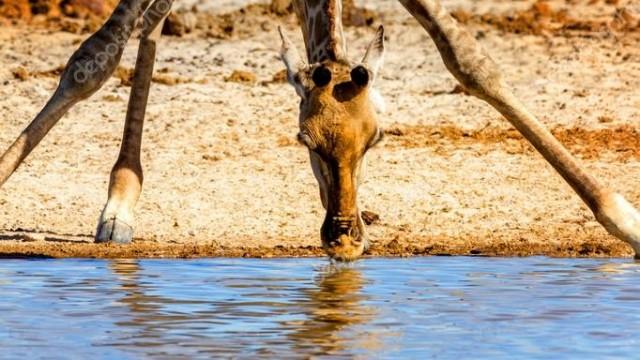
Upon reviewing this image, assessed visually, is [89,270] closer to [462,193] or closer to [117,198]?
[117,198]

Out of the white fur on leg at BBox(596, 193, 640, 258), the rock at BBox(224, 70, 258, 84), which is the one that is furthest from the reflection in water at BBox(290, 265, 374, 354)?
the rock at BBox(224, 70, 258, 84)

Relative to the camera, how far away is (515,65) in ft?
54.3

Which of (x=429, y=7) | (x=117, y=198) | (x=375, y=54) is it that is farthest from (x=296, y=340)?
(x=117, y=198)

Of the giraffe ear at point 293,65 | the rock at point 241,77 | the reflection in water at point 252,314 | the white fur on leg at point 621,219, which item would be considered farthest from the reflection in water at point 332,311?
the rock at point 241,77

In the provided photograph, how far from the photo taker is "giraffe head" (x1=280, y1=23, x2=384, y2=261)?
839 cm

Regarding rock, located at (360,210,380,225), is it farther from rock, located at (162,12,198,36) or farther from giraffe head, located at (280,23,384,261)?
rock, located at (162,12,198,36)

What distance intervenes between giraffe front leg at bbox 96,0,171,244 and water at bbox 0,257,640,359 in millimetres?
921

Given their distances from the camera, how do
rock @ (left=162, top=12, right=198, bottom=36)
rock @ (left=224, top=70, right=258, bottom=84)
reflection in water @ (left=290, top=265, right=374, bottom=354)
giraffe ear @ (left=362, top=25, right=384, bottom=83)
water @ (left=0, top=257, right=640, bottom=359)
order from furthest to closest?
rock @ (left=162, top=12, right=198, bottom=36)
rock @ (left=224, top=70, right=258, bottom=84)
giraffe ear @ (left=362, top=25, right=384, bottom=83)
reflection in water @ (left=290, top=265, right=374, bottom=354)
water @ (left=0, top=257, right=640, bottom=359)

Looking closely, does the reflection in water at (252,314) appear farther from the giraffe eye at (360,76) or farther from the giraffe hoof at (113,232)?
the giraffe hoof at (113,232)

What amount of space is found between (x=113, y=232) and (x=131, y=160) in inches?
29.8

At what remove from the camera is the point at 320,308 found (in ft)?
26.7

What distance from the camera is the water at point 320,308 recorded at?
7.00 m

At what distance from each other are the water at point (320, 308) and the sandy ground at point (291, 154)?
30.7 inches

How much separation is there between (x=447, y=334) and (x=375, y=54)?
217cm
